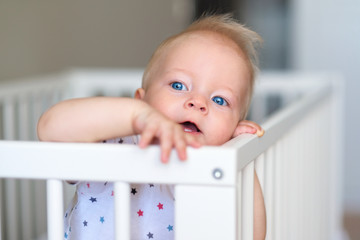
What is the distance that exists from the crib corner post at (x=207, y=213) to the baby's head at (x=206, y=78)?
242mm

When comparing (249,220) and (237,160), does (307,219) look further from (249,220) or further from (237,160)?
(237,160)

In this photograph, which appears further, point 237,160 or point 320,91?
point 320,91

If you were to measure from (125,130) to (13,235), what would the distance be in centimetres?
122

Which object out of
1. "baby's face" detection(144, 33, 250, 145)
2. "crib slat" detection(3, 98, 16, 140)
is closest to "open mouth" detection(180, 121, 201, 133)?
"baby's face" detection(144, 33, 250, 145)

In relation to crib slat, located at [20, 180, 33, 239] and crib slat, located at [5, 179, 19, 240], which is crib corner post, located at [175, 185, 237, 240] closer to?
crib slat, located at [5, 179, 19, 240]

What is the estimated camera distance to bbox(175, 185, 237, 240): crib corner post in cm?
74

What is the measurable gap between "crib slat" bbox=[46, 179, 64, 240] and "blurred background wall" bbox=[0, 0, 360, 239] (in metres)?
1.54

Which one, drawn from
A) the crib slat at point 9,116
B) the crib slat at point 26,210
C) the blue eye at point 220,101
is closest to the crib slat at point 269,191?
the blue eye at point 220,101

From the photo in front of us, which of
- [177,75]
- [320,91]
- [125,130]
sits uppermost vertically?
[320,91]

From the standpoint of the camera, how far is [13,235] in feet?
6.35

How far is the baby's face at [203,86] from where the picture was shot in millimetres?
986

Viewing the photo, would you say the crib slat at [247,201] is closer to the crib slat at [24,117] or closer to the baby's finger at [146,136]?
the baby's finger at [146,136]

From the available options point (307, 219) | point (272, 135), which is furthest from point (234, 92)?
point (307, 219)

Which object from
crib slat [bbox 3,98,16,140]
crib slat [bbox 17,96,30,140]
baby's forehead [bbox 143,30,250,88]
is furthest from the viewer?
crib slat [bbox 17,96,30,140]
